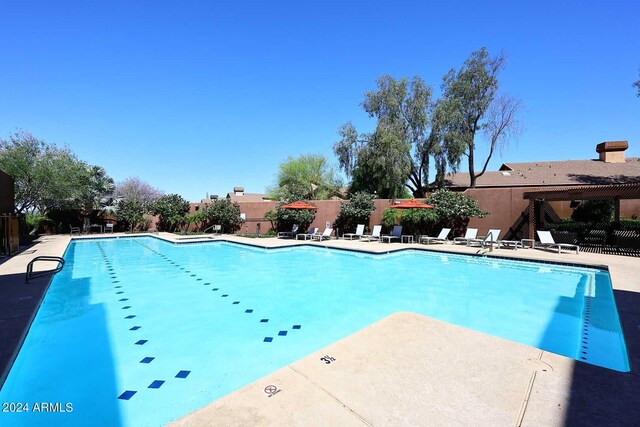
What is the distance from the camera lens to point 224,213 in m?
19.3

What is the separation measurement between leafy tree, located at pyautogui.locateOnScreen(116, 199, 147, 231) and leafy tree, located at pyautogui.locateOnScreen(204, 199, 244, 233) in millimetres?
5811

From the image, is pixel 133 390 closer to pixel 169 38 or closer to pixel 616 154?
pixel 169 38

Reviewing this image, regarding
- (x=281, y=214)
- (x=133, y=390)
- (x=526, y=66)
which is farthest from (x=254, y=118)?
(x=133, y=390)

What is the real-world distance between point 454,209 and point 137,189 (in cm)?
4565

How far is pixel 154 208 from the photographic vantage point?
837 inches

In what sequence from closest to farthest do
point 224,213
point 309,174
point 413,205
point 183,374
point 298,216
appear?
point 183,374, point 413,205, point 298,216, point 224,213, point 309,174

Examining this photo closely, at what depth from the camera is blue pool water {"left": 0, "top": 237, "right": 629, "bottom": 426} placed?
3256mm

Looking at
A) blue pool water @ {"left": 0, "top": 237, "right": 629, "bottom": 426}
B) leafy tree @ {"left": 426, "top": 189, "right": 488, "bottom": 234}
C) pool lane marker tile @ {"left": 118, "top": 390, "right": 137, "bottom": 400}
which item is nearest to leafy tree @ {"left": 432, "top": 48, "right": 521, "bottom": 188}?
leafy tree @ {"left": 426, "top": 189, "right": 488, "bottom": 234}

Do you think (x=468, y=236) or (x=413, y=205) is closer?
(x=413, y=205)

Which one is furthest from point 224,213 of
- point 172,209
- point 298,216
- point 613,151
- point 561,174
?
point 613,151

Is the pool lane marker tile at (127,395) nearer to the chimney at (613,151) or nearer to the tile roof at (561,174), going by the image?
the tile roof at (561,174)

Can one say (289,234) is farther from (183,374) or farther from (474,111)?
(474,111)

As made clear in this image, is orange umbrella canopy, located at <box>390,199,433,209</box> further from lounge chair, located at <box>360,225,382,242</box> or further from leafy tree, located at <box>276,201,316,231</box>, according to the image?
leafy tree, located at <box>276,201,316,231</box>

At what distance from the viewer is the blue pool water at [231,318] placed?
3256mm
